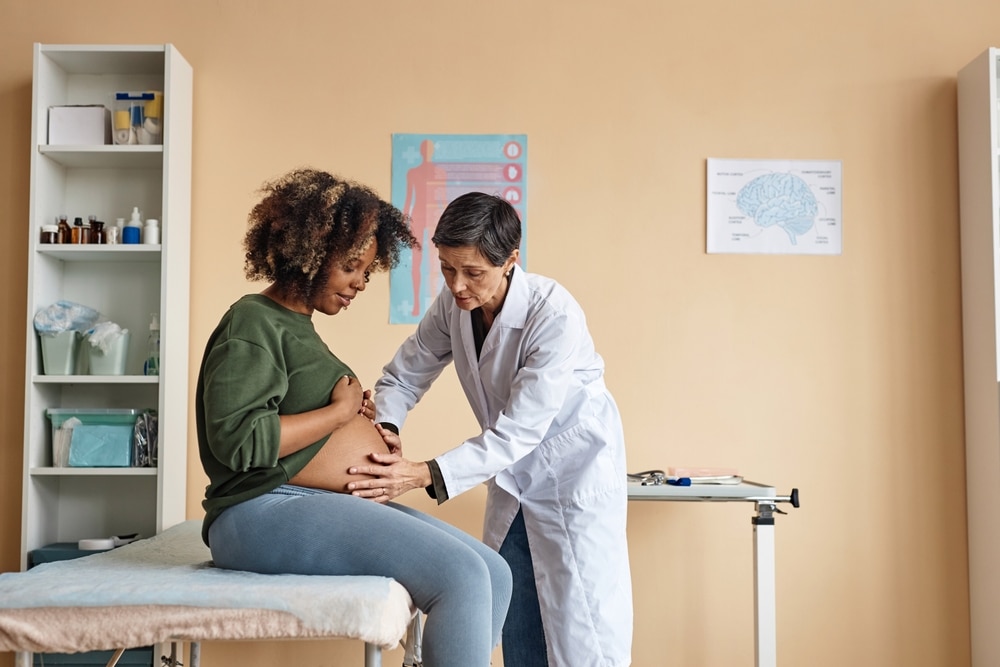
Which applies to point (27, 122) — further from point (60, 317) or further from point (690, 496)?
point (690, 496)

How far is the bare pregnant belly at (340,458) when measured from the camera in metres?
1.51

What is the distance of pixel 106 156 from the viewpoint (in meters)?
2.62

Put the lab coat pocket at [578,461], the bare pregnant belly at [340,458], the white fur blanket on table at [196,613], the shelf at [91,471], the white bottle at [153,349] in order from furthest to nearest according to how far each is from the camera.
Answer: the white bottle at [153,349], the shelf at [91,471], the lab coat pocket at [578,461], the bare pregnant belly at [340,458], the white fur blanket on table at [196,613]

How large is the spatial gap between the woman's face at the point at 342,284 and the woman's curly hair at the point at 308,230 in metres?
0.01

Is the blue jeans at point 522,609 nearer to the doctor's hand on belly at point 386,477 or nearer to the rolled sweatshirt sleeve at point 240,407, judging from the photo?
the doctor's hand on belly at point 386,477

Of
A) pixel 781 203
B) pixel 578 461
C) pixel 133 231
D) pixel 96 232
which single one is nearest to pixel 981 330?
pixel 781 203

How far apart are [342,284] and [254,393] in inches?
10.9

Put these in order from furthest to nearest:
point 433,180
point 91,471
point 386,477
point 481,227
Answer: point 433,180
point 91,471
point 481,227
point 386,477

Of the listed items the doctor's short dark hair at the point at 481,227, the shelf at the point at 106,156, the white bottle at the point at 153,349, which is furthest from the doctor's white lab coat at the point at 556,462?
the shelf at the point at 106,156

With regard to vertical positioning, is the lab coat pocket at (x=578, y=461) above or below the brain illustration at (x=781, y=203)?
below

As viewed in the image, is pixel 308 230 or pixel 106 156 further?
pixel 106 156

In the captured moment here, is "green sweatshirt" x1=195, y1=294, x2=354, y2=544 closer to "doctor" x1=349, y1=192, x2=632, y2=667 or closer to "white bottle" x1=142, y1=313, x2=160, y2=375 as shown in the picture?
"doctor" x1=349, y1=192, x2=632, y2=667

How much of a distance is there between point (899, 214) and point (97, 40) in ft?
7.85

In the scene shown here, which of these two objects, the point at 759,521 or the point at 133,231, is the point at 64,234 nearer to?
the point at 133,231
